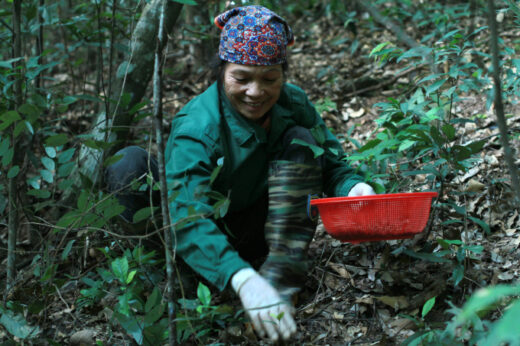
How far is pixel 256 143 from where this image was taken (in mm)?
2143

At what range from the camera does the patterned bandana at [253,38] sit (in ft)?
6.49

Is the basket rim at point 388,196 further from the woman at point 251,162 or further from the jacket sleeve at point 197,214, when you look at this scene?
the jacket sleeve at point 197,214

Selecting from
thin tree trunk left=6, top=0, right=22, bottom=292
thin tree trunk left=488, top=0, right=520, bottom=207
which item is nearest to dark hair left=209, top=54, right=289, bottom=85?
thin tree trunk left=6, top=0, right=22, bottom=292

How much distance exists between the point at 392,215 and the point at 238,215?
2.70 ft

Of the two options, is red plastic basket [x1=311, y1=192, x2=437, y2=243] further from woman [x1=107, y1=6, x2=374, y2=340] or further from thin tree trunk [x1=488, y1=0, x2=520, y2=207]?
thin tree trunk [x1=488, y1=0, x2=520, y2=207]

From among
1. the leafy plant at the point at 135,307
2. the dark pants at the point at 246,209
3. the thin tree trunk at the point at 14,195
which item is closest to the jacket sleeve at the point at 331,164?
the dark pants at the point at 246,209

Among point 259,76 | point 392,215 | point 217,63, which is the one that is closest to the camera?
point 392,215

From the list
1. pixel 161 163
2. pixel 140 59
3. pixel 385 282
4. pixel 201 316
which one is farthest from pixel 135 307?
pixel 140 59

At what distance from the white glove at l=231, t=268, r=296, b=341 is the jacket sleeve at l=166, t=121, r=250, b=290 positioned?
0.08m

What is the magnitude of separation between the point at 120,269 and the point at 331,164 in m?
1.21

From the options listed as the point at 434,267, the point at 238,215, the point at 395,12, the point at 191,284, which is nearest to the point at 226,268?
the point at 191,284

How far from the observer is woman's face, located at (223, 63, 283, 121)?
2.02 m

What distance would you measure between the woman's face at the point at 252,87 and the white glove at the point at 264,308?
798mm

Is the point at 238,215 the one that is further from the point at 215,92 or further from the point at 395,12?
the point at 395,12
